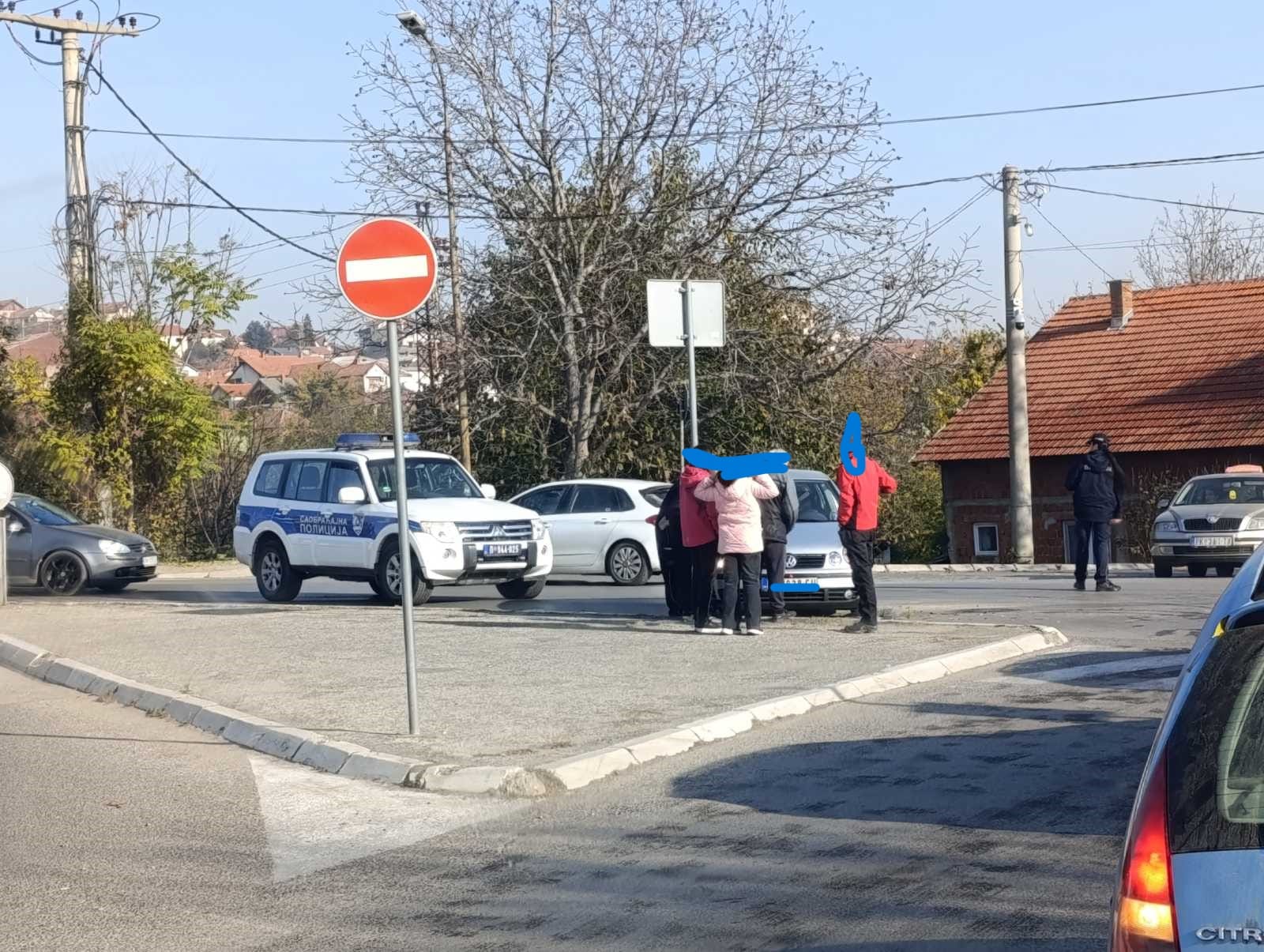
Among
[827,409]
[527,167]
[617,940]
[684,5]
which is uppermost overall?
[684,5]

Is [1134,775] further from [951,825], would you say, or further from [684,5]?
[684,5]

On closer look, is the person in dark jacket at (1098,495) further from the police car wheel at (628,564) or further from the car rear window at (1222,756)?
the car rear window at (1222,756)

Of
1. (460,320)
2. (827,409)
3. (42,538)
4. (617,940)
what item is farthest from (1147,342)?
(617,940)

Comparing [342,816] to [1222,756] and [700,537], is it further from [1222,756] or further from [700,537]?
[700,537]

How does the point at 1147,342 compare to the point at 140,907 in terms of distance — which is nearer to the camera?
the point at 140,907

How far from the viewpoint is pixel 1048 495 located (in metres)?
38.3

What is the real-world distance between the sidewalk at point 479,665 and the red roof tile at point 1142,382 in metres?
23.4

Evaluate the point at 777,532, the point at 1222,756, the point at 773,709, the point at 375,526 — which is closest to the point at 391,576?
the point at 375,526

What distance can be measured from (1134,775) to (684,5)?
2393cm

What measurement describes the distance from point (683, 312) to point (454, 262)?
13.6 m

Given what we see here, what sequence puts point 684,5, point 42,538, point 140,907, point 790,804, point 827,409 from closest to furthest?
point 140,907
point 790,804
point 42,538
point 684,5
point 827,409

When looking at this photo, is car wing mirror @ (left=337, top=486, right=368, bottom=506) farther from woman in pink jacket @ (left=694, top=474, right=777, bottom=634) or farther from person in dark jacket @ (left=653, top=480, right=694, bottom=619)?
woman in pink jacket @ (left=694, top=474, right=777, bottom=634)

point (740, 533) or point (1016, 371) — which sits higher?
point (1016, 371)

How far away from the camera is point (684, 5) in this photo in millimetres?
29312
